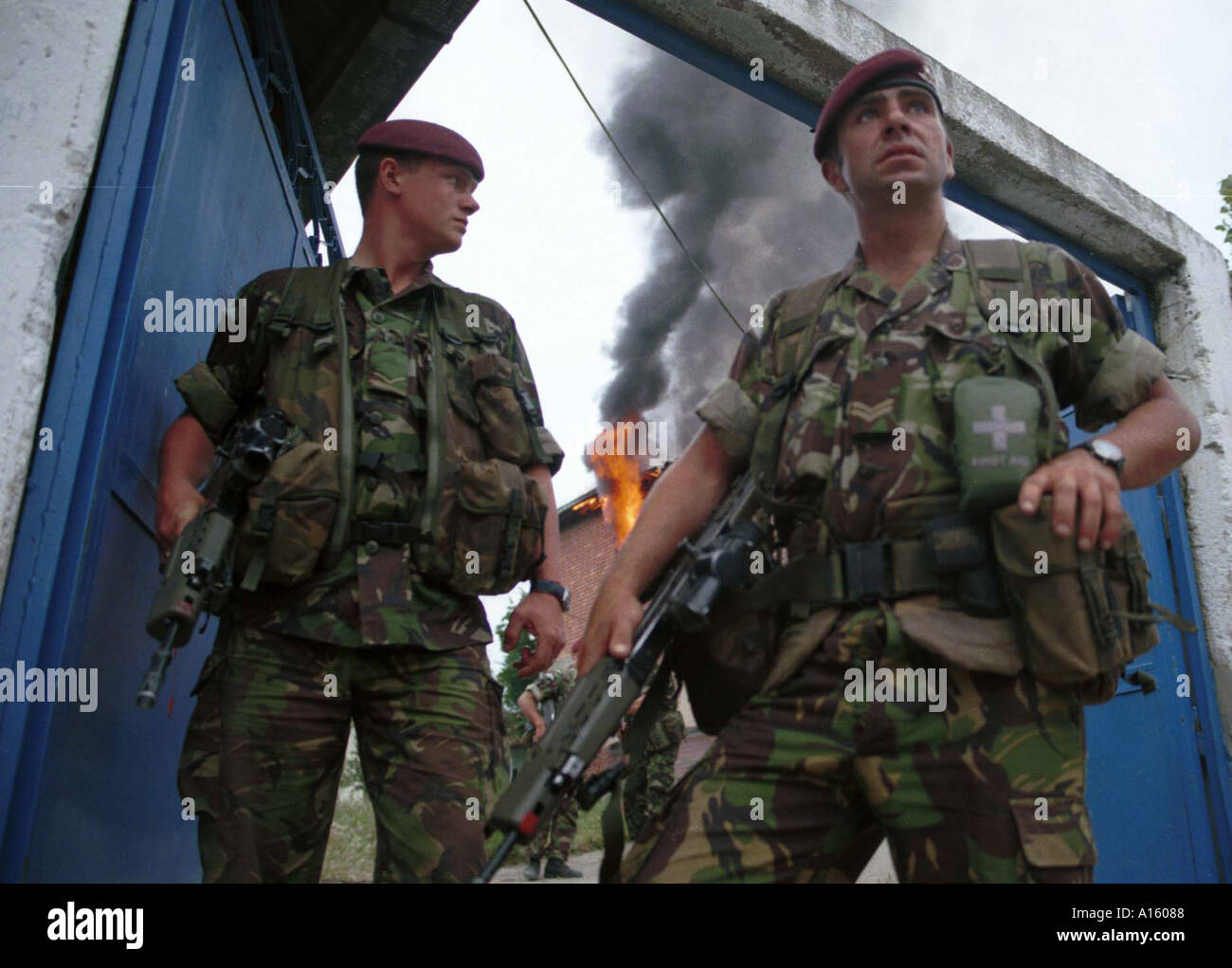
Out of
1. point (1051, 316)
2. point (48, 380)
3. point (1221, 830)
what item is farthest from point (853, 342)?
point (1221, 830)

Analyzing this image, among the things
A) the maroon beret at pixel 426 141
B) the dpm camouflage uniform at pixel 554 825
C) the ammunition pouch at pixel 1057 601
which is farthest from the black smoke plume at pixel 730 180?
the ammunition pouch at pixel 1057 601

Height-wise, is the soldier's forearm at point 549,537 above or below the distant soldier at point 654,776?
above

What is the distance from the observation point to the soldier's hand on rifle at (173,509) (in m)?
2.32

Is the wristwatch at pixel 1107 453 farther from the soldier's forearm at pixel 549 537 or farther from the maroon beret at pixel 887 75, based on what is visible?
the soldier's forearm at pixel 549 537

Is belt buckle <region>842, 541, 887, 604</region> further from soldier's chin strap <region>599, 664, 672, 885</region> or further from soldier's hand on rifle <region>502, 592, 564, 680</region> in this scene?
soldier's hand on rifle <region>502, 592, 564, 680</region>

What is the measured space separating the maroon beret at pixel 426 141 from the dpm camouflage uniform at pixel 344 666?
540 millimetres

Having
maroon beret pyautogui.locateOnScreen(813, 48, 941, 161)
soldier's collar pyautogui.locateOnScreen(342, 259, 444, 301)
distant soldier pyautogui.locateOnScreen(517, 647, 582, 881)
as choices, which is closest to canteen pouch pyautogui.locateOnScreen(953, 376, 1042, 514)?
maroon beret pyautogui.locateOnScreen(813, 48, 941, 161)

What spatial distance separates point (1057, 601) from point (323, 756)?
156cm

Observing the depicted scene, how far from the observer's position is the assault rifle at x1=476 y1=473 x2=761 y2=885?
1.79 metres

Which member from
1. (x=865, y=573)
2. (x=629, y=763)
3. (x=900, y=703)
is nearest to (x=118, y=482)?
(x=629, y=763)

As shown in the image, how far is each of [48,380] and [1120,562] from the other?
90.4 inches

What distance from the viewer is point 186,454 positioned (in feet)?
8.22

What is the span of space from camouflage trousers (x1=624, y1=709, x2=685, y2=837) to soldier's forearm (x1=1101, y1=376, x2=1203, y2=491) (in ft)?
18.0

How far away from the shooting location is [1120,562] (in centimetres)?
172
